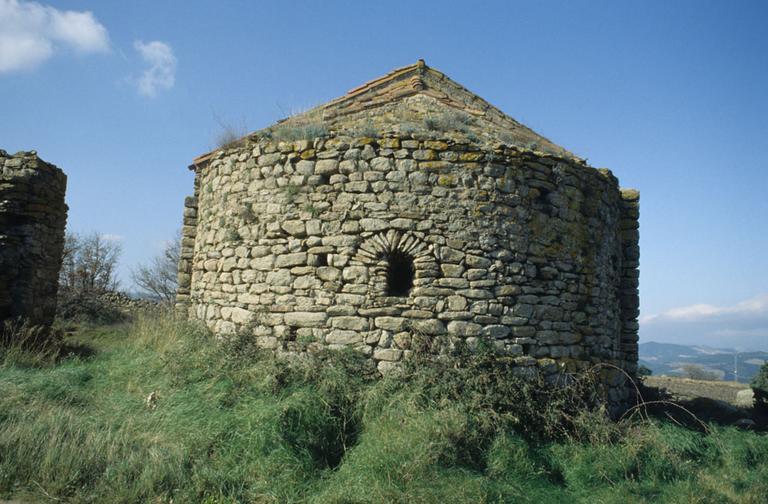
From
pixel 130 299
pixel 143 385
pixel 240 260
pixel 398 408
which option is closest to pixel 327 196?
pixel 240 260

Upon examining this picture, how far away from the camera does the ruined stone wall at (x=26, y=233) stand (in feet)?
27.4

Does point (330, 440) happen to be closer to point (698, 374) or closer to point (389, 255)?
point (389, 255)

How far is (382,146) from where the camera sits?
20.9 ft

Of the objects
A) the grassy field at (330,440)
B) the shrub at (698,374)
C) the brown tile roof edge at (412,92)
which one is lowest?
the shrub at (698,374)

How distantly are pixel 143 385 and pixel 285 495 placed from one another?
9.28 feet

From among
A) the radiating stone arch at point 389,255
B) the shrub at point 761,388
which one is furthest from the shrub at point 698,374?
the radiating stone arch at point 389,255

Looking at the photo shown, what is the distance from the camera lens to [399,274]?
6527mm

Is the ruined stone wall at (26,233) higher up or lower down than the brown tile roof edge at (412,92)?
lower down

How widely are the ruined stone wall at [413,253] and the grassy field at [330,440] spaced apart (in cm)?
42

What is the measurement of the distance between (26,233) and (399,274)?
6.31 meters

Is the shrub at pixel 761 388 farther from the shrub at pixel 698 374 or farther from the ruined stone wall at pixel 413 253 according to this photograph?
the shrub at pixel 698 374

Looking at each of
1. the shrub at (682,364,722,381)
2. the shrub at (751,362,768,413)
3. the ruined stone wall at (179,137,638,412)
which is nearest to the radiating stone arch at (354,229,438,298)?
the ruined stone wall at (179,137,638,412)

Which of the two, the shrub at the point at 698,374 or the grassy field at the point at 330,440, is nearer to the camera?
the grassy field at the point at 330,440

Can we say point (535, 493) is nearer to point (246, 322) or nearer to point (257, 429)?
point (257, 429)
